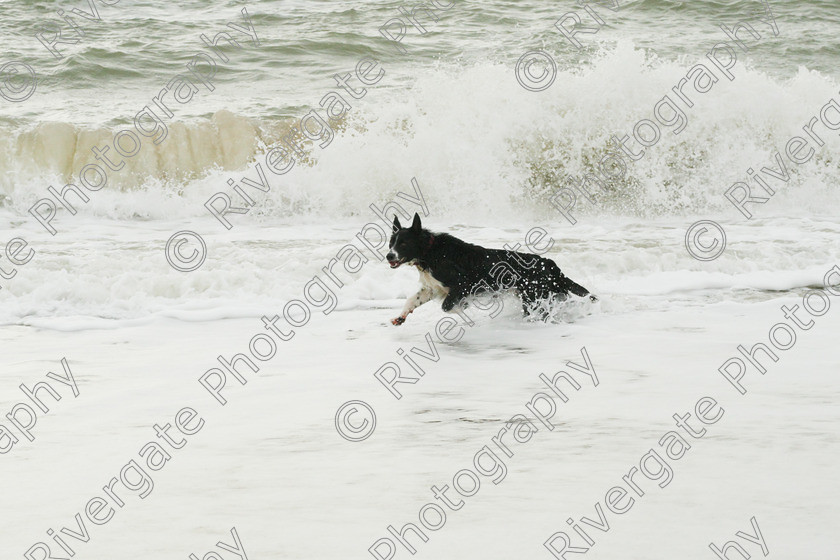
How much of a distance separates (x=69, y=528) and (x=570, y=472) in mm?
1839

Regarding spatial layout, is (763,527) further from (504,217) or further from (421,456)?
(504,217)

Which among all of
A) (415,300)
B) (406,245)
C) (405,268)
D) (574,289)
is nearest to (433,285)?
(415,300)

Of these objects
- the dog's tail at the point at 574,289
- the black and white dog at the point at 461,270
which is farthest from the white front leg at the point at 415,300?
the dog's tail at the point at 574,289

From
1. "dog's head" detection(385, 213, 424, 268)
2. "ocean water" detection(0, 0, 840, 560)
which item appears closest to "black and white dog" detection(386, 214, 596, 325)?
"dog's head" detection(385, 213, 424, 268)

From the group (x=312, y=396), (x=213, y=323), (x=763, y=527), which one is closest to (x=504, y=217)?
(x=213, y=323)

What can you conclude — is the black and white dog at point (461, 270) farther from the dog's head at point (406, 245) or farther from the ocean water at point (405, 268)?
the ocean water at point (405, 268)

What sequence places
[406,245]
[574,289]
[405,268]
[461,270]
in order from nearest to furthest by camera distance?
1. [406,245]
2. [461,270]
3. [574,289]
4. [405,268]

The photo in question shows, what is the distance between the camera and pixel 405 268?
7746 millimetres

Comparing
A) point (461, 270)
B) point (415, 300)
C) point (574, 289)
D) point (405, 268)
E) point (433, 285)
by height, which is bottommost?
point (415, 300)

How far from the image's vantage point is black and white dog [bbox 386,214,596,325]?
19.7 ft

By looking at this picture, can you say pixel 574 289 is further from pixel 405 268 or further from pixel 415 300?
pixel 405 268

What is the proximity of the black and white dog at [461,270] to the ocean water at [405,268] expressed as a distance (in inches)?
11.2

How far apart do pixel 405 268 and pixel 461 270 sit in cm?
171

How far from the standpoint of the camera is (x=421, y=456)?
11.1ft
